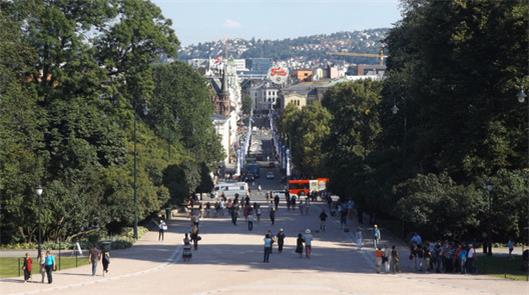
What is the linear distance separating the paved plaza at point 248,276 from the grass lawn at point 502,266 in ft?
3.40

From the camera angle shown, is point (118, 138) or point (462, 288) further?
point (118, 138)

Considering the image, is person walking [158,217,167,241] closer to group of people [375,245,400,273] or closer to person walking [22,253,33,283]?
group of people [375,245,400,273]

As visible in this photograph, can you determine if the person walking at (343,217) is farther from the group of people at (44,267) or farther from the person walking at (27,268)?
the person walking at (27,268)

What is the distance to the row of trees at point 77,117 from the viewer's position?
5741cm

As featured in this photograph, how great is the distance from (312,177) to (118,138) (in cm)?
5783

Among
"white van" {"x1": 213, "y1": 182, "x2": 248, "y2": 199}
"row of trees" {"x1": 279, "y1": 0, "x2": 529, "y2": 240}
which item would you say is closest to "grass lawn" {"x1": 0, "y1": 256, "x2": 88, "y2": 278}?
"row of trees" {"x1": 279, "y1": 0, "x2": 529, "y2": 240}

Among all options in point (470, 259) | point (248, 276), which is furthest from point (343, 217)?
point (248, 276)

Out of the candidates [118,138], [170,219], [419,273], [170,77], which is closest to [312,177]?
[170,77]

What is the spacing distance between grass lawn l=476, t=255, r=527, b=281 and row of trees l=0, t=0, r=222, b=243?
2053 centimetres

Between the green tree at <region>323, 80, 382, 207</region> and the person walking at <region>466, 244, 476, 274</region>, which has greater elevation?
the green tree at <region>323, 80, 382, 207</region>

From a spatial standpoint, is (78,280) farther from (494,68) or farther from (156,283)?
(494,68)

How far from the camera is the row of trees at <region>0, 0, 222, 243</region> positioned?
57406mm

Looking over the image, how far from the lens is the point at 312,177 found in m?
122

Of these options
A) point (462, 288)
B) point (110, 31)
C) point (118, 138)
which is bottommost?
point (462, 288)
